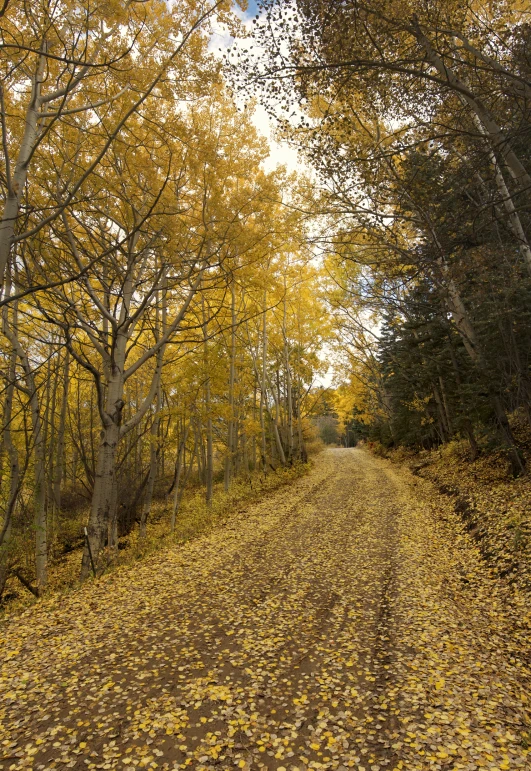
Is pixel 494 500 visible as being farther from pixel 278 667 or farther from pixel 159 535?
pixel 159 535

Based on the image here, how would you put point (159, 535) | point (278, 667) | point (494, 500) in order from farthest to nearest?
point (159, 535)
point (494, 500)
point (278, 667)

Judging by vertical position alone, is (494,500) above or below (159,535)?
above

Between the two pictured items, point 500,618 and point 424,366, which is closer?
point 500,618

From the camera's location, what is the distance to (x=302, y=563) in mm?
6285

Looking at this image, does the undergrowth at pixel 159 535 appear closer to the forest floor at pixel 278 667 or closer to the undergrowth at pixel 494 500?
the forest floor at pixel 278 667

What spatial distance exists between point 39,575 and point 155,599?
455cm

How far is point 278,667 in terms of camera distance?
3.59 m

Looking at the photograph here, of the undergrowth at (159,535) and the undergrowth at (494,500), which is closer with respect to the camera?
the undergrowth at (494,500)

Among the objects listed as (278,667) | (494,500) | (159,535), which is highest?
(494,500)

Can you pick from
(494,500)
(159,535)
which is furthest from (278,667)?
(159,535)

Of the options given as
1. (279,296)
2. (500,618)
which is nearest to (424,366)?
(279,296)

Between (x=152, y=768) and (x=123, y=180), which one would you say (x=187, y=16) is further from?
(x=152, y=768)

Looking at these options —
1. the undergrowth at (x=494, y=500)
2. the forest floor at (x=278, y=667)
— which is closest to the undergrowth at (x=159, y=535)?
the forest floor at (x=278, y=667)

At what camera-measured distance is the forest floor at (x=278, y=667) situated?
2.64 metres
